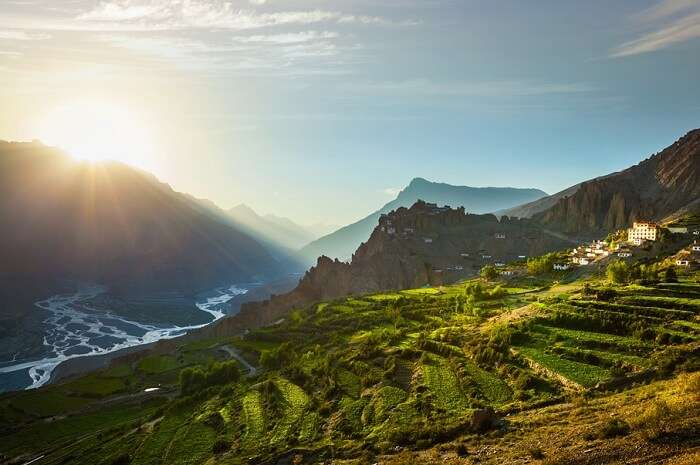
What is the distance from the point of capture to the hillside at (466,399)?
30047 millimetres

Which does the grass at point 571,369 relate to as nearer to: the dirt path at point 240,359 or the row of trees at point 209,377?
the row of trees at point 209,377

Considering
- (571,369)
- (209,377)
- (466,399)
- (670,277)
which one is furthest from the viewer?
(209,377)

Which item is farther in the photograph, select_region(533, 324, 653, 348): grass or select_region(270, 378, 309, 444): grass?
select_region(533, 324, 653, 348): grass

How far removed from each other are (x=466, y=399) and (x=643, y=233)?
4183 inches

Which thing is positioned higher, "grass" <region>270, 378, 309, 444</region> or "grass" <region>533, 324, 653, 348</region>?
"grass" <region>533, 324, 653, 348</region>

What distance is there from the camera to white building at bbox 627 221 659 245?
12029cm

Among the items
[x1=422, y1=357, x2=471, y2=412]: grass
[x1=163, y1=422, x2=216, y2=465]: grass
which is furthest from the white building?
[x1=163, y1=422, x2=216, y2=465]: grass

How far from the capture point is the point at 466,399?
139 ft

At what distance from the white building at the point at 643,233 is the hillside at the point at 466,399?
5325 centimetres

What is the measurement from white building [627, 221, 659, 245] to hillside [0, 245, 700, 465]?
53.2 meters

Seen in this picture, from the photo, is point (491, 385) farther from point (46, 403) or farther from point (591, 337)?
point (46, 403)

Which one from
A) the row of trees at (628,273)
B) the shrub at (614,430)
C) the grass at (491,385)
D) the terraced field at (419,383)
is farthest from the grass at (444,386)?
the row of trees at (628,273)

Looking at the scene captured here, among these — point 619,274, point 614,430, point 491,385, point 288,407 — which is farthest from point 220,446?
point 619,274

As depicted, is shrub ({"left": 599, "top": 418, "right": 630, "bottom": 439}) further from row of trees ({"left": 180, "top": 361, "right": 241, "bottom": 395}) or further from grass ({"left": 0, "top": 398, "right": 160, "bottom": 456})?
grass ({"left": 0, "top": 398, "right": 160, "bottom": 456})
